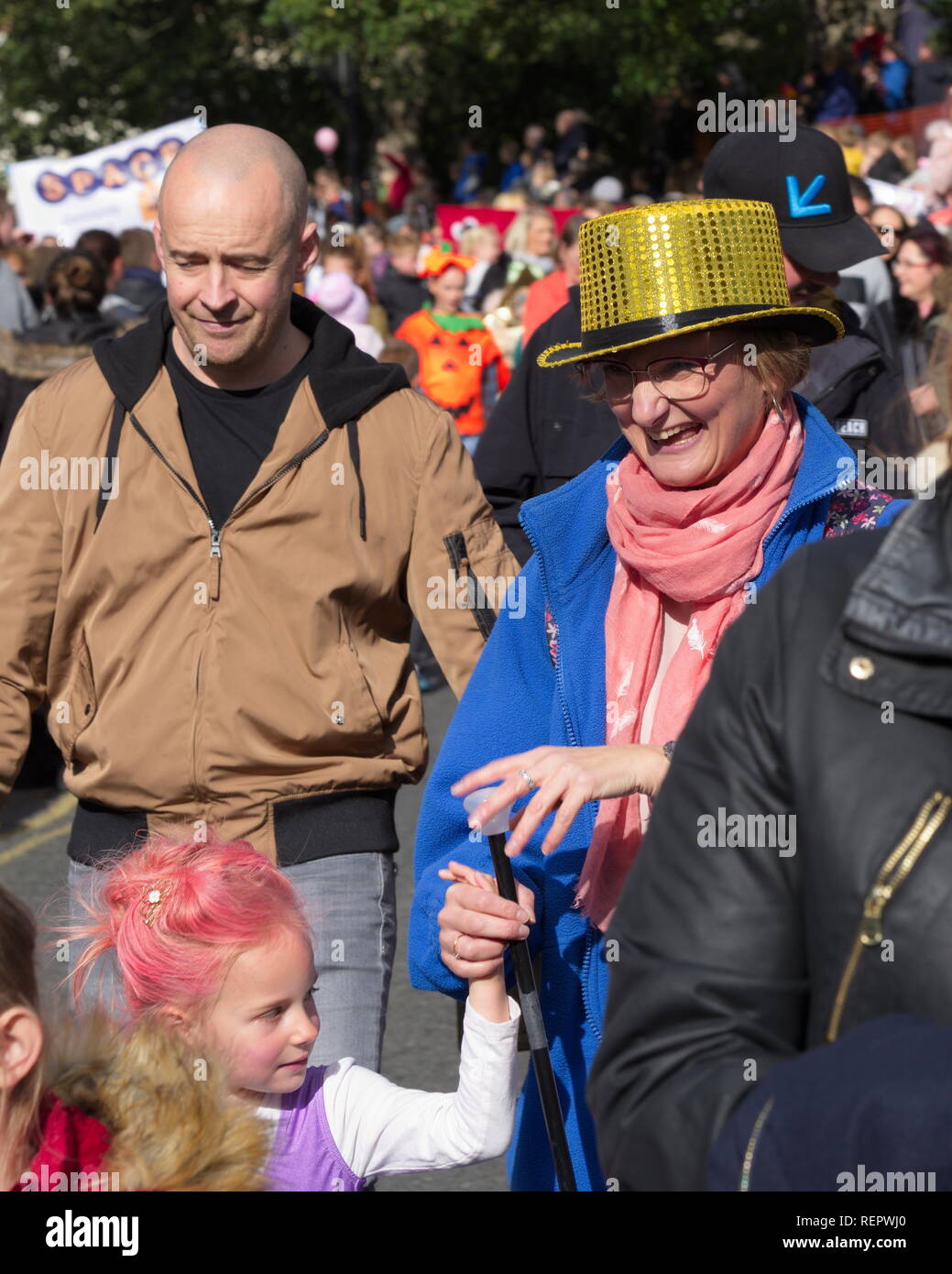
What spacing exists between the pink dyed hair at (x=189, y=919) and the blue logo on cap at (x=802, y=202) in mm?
2385

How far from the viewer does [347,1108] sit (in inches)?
124

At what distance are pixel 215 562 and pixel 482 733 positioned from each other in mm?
737

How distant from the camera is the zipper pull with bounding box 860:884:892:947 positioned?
1.62m

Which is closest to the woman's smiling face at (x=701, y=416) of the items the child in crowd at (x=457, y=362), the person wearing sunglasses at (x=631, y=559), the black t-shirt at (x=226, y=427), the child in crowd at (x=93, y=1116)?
the person wearing sunglasses at (x=631, y=559)

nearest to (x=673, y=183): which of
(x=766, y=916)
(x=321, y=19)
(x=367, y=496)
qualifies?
(x=321, y=19)

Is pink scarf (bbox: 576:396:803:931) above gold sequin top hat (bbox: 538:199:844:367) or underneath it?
underneath

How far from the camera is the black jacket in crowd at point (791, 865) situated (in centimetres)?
162

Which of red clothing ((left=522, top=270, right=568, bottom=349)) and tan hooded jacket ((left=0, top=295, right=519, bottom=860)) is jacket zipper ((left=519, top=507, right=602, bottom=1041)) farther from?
red clothing ((left=522, top=270, right=568, bottom=349))

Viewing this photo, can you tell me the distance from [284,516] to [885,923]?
2.09 metres

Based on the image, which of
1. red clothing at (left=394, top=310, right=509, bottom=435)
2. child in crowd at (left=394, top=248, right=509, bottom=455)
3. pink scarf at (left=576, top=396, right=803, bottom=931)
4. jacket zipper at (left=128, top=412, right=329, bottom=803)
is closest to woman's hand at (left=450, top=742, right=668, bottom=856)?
pink scarf at (left=576, top=396, right=803, bottom=931)

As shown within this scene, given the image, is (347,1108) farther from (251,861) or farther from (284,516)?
(284,516)

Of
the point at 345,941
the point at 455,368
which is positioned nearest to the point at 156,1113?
the point at 345,941

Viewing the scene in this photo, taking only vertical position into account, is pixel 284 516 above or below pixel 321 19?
below

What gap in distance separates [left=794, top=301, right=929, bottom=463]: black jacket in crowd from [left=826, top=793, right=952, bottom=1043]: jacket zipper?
3486 millimetres
